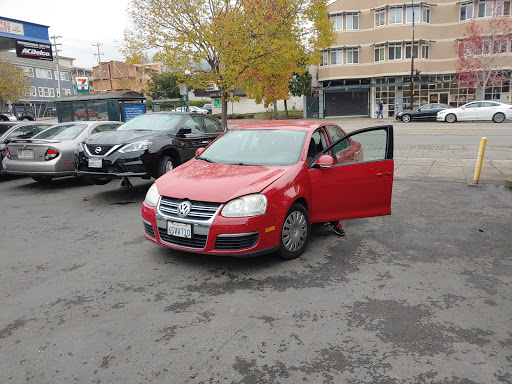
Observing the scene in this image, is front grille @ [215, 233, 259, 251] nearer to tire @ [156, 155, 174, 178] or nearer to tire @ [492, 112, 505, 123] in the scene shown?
tire @ [156, 155, 174, 178]

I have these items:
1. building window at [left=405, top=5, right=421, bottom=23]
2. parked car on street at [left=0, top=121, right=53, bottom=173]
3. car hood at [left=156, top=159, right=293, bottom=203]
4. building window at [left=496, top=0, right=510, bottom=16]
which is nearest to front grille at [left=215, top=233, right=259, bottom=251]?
car hood at [left=156, top=159, right=293, bottom=203]

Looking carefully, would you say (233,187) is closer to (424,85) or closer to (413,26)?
(413,26)

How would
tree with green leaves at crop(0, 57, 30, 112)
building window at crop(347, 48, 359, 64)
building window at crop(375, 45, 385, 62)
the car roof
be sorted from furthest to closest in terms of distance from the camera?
building window at crop(347, 48, 359, 64) → building window at crop(375, 45, 385, 62) → tree with green leaves at crop(0, 57, 30, 112) → the car roof

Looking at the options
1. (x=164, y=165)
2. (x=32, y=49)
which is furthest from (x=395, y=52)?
(x=164, y=165)

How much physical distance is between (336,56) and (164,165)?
35261mm

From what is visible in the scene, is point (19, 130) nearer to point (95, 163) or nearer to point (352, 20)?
point (95, 163)

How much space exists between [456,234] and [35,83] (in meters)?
77.3

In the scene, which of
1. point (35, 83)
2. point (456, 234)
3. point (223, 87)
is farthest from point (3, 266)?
point (35, 83)

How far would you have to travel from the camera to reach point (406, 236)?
5668 millimetres

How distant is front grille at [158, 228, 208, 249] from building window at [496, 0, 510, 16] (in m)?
41.0

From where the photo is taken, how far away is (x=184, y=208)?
4418mm

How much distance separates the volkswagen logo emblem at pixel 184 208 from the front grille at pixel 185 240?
0.82ft

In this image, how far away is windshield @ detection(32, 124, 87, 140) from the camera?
946cm

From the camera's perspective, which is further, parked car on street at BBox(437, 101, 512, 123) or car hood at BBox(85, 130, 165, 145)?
parked car on street at BBox(437, 101, 512, 123)
